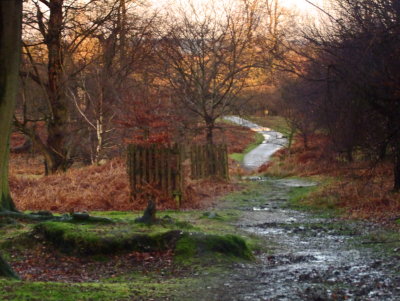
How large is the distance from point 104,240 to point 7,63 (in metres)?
Answer: 2.85

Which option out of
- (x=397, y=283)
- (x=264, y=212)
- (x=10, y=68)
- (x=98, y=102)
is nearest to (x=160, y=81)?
(x=98, y=102)

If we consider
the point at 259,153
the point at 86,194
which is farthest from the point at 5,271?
the point at 259,153

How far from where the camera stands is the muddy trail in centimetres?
573

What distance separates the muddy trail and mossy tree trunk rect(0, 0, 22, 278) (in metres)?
4.23

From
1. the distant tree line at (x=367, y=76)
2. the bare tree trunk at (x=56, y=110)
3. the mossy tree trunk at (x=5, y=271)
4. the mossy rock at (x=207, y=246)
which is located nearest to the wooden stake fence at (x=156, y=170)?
the distant tree line at (x=367, y=76)

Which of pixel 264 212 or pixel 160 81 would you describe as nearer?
pixel 264 212

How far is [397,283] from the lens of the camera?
19.9 ft

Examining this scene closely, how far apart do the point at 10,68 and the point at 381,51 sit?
8.67 metres

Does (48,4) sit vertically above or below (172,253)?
above

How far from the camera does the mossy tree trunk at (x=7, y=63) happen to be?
24.0ft

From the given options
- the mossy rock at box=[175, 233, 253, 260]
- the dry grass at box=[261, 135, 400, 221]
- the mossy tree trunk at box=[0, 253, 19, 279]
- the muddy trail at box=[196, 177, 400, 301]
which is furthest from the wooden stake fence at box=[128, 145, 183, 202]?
the mossy tree trunk at box=[0, 253, 19, 279]

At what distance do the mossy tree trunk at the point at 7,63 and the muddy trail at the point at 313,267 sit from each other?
423 centimetres

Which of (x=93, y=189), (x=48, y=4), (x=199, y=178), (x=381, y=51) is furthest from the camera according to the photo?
(x=199, y=178)

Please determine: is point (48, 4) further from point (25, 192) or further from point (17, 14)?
point (17, 14)
